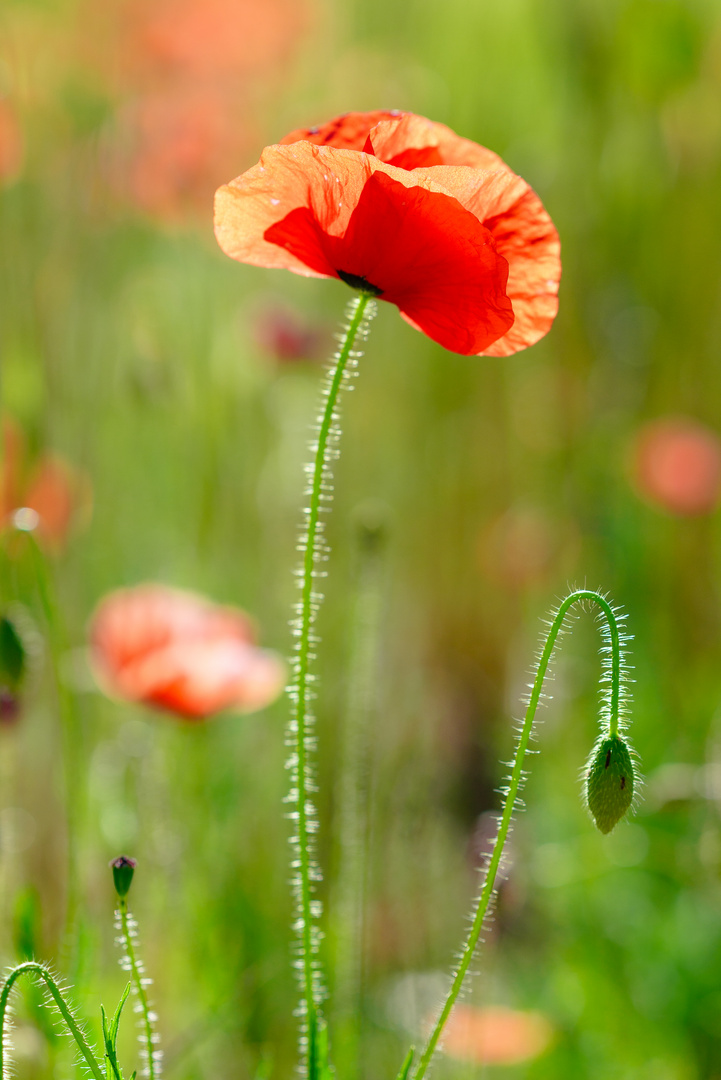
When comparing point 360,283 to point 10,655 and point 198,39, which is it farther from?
point 198,39

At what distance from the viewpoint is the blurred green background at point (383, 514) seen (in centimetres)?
211

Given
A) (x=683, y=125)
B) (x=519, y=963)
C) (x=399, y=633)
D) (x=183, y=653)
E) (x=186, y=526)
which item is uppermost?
(x=683, y=125)

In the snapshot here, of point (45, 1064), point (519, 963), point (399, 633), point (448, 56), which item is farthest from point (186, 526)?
point (448, 56)

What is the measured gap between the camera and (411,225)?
3.42ft

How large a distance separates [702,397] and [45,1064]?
3.49 meters

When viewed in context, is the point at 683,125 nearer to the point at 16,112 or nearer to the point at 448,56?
the point at 448,56

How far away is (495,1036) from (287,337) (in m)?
1.90

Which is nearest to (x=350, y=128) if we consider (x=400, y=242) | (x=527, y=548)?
(x=400, y=242)

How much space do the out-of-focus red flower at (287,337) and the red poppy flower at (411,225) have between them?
1.87 meters

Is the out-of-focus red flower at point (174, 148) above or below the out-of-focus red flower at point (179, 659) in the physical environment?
above

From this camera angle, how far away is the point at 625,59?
12.7ft

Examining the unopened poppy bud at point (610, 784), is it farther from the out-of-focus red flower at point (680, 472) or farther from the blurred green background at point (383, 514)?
the out-of-focus red flower at point (680, 472)

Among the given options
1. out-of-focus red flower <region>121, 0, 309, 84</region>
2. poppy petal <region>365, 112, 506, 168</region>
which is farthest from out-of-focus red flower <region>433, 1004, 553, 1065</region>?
out-of-focus red flower <region>121, 0, 309, 84</region>

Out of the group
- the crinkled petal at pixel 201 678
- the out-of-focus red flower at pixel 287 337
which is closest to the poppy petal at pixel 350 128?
the crinkled petal at pixel 201 678
